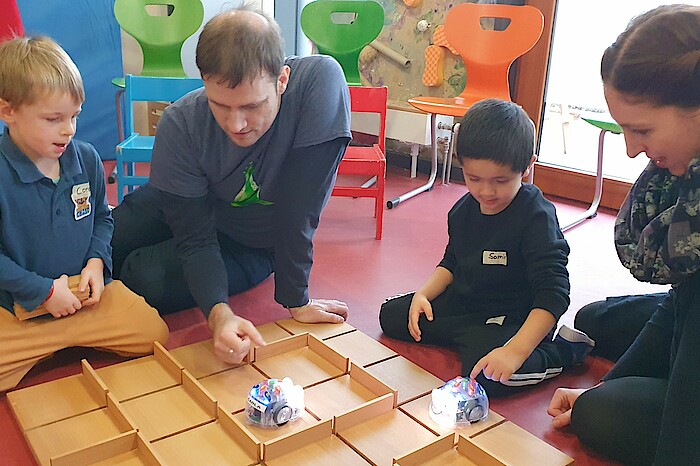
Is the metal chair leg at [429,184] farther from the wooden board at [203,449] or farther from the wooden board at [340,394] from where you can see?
the wooden board at [203,449]

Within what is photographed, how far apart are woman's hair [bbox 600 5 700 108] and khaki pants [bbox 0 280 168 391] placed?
3.52 ft

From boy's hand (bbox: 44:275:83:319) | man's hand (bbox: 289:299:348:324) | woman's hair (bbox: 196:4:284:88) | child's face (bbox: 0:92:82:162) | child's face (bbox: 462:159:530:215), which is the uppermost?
woman's hair (bbox: 196:4:284:88)

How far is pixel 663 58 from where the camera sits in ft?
2.90

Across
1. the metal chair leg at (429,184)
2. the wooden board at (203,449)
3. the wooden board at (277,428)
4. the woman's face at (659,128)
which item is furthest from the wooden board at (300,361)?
the metal chair leg at (429,184)

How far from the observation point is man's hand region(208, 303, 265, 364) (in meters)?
1.27

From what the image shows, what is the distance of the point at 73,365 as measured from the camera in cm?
141

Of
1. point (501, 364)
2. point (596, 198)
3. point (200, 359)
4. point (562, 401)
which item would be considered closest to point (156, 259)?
point (200, 359)

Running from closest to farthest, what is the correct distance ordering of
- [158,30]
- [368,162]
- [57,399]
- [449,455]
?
[449,455] < [57,399] < [368,162] < [158,30]

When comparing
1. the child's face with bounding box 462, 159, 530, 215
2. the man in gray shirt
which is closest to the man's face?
the man in gray shirt

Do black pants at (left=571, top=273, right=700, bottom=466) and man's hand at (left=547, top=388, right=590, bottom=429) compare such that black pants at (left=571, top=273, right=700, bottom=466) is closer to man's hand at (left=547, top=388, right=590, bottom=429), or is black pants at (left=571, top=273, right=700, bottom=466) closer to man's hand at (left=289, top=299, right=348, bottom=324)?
man's hand at (left=547, top=388, right=590, bottom=429)

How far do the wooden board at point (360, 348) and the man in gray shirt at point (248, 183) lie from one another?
0.07 metres

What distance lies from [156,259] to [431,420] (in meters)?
0.83

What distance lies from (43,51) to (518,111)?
983 millimetres

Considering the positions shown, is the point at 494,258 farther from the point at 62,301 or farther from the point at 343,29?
the point at 343,29
